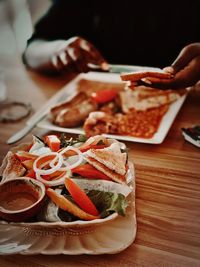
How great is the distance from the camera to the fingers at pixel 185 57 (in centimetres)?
99

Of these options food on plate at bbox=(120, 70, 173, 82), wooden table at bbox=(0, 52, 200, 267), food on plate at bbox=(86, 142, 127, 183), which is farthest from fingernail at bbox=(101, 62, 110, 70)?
food on plate at bbox=(86, 142, 127, 183)

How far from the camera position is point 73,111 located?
1417 mm

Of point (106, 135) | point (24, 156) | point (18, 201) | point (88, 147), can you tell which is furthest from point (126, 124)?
point (18, 201)

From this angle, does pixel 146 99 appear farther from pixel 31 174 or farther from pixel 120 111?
pixel 31 174

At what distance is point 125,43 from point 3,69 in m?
0.72

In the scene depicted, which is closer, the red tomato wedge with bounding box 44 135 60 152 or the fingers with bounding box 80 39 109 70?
the red tomato wedge with bounding box 44 135 60 152

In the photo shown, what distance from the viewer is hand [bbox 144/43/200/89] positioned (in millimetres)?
992

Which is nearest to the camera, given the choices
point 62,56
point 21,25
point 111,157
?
point 111,157

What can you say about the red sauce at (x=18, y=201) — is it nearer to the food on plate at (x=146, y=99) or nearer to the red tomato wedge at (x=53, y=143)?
the red tomato wedge at (x=53, y=143)

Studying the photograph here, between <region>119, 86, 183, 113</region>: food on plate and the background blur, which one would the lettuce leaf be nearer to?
<region>119, 86, 183, 113</region>: food on plate

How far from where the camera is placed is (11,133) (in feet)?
4.70

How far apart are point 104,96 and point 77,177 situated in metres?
0.65

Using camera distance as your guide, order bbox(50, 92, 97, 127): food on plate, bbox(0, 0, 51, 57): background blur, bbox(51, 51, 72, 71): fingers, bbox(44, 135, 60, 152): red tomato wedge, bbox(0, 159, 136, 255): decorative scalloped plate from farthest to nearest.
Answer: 1. bbox(0, 0, 51, 57): background blur
2. bbox(51, 51, 72, 71): fingers
3. bbox(50, 92, 97, 127): food on plate
4. bbox(44, 135, 60, 152): red tomato wedge
5. bbox(0, 159, 136, 255): decorative scalloped plate

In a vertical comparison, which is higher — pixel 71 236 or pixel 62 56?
pixel 62 56
